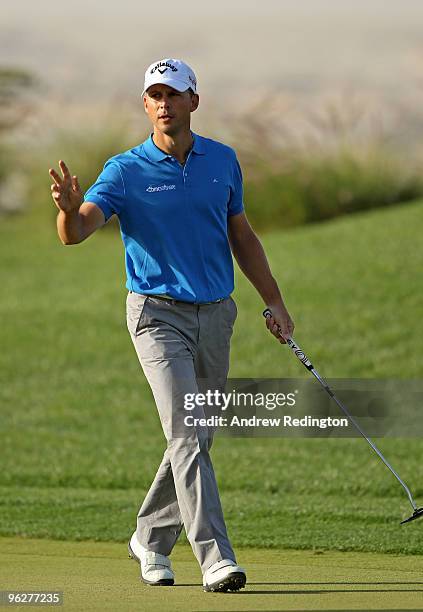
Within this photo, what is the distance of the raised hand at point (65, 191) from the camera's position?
5551 millimetres

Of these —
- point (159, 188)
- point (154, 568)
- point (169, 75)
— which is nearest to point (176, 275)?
point (159, 188)

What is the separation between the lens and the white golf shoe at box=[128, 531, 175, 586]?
19.6 feet

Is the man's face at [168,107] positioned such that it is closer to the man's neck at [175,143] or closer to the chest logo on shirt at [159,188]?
the man's neck at [175,143]

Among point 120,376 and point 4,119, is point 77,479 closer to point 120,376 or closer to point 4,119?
point 120,376

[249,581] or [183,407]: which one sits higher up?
[183,407]

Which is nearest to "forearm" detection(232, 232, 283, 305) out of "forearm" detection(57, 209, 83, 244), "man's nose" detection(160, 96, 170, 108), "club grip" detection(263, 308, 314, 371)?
"club grip" detection(263, 308, 314, 371)

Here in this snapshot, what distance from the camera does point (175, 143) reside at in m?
6.08

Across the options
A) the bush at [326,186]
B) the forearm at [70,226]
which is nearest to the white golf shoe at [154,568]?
the forearm at [70,226]

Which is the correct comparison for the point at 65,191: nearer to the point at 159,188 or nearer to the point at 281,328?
the point at 159,188

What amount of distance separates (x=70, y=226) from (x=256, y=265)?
111 cm

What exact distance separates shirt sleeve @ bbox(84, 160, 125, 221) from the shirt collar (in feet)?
0.59

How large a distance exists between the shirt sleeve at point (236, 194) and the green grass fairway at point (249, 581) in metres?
1.68

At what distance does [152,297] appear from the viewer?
6000 mm

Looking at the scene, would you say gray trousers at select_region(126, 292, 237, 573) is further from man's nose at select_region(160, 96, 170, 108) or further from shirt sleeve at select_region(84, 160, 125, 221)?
man's nose at select_region(160, 96, 170, 108)
